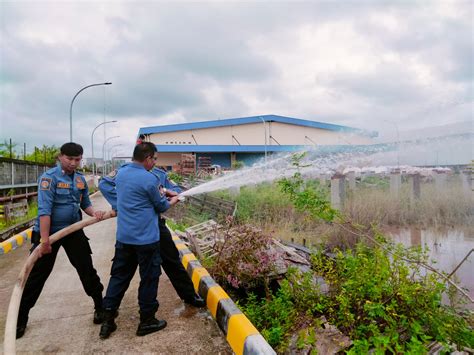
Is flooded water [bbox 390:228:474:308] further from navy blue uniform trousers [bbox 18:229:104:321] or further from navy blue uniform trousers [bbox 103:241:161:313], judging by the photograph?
navy blue uniform trousers [bbox 18:229:104:321]

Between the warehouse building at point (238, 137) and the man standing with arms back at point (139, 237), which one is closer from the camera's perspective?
the man standing with arms back at point (139, 237)

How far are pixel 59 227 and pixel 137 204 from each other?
0.82m

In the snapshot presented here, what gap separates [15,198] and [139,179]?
9.98 m

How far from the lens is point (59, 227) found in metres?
3.14

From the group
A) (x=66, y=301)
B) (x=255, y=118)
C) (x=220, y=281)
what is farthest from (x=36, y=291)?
(x=255, y=118)

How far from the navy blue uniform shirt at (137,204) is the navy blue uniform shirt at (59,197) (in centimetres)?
53

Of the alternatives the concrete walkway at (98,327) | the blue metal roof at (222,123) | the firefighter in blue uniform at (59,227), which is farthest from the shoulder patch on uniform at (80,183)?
the blue metal roof at (222,123)

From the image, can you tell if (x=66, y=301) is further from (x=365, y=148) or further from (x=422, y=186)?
(x=422, y=186)

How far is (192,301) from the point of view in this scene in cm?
363

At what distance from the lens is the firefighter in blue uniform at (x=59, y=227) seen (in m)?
2.99

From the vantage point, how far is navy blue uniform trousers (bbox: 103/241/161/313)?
3.00 m

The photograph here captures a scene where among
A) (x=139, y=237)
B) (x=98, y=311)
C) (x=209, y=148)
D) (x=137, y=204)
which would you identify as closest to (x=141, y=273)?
(x=139, y=237)

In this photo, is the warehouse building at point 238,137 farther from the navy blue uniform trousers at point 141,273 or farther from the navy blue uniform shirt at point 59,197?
the navy blue uniform trousers at point 141,273

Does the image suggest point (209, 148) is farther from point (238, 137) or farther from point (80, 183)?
point (80, 183)
